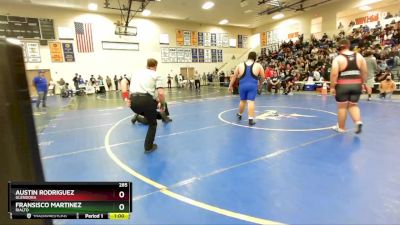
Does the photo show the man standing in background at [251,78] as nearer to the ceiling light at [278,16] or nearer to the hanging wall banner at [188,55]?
the hanging wall banner at [188,55]

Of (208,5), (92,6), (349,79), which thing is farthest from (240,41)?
(349,79)

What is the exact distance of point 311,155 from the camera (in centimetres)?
371

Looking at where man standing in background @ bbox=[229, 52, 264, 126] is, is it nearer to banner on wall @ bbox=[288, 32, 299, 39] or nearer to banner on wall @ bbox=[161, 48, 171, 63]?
banner on wall @ bbox=[161, 48, 171, 63]

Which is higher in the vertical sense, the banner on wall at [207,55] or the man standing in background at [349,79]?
the banner on wall at [207,55]

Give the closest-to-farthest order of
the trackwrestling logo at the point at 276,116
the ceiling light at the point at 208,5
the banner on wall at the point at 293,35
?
the trackwrestling logo at the point at 276,116 < the ceiling light at the point at 208,5 < the banner on wall at the point at 293,35

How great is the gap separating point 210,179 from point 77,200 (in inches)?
93.1

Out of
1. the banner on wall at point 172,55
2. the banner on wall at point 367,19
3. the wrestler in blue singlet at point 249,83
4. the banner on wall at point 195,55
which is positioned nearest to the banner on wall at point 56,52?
the banner on wall at point 172,55

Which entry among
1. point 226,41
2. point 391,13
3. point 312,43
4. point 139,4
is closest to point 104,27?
point 139,4

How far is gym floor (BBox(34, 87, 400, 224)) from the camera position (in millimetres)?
2311

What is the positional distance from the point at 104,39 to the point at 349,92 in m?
20.8

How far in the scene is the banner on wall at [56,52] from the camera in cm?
1934

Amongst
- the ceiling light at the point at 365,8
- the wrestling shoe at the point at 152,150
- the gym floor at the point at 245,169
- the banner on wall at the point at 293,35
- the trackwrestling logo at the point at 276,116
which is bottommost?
the gym floor at the point at 245,169

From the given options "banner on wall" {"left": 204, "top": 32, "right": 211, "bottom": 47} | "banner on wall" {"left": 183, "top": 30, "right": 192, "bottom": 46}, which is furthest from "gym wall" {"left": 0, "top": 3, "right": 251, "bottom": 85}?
"banner on wall" {"left": 204, "top": 32, "right": 211, "bottom": 47}
